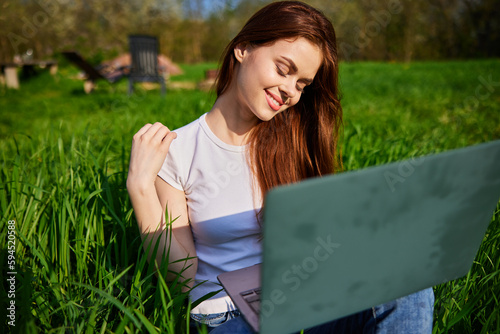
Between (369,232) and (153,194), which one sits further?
(153,194)

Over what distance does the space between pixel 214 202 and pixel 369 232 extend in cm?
62

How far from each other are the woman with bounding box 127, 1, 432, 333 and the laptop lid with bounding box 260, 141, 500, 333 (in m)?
0.37

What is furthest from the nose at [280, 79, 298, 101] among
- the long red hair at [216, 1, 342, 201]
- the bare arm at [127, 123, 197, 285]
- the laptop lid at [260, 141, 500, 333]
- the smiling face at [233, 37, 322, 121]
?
the laptop lid at [260, 141, 500, 333]

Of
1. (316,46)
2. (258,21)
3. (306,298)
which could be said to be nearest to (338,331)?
(306,298)

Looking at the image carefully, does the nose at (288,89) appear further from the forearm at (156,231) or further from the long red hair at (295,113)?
the forearm at (156,231)

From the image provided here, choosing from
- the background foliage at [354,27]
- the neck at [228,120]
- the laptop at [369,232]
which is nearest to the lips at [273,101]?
the neck at [228,120]

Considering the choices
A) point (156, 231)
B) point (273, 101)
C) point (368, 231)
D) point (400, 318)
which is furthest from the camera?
point (273, 101)

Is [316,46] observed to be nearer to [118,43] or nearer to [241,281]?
[241,281]

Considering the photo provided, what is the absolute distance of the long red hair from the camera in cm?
109

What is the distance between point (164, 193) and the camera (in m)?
1.11

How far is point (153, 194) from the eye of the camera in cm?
97

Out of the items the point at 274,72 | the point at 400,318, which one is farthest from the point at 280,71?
the point at 400,318

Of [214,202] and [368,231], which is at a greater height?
[368,231]

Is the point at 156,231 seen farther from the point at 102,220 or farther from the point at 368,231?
the point at 368,231
